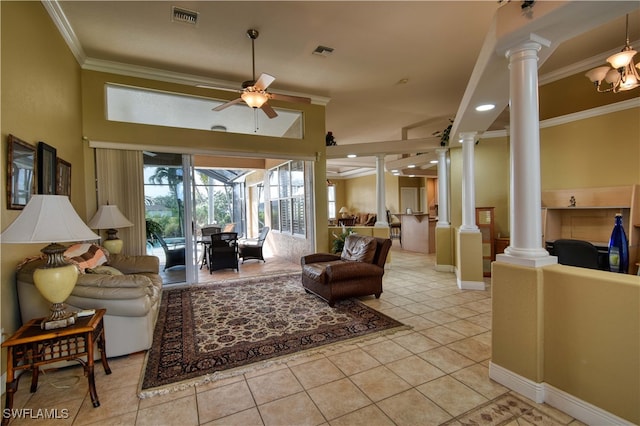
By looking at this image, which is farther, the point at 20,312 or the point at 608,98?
the point at 608,98

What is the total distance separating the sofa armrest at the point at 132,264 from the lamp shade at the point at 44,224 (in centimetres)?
198

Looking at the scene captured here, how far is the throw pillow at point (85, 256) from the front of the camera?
9.88ft

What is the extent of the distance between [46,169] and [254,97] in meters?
2.24

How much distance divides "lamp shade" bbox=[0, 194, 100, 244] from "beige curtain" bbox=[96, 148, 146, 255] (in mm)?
2554

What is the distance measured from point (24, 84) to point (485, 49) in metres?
4.08

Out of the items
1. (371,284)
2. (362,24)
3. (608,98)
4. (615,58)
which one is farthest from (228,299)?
(608,98)

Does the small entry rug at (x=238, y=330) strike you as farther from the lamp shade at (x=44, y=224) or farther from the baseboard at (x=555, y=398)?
the lamp shade at (x=44, y=224)

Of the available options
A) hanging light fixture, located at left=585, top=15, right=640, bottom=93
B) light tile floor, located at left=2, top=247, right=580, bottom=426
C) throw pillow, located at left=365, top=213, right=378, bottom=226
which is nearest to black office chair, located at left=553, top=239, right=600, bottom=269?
light tile floor, located at left=2, top=247, right=580, bottom=426

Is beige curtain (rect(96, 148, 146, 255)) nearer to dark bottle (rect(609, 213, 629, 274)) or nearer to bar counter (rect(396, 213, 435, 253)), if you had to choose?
dark bottle (rect(609, 213, 629, 274))

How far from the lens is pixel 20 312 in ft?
7.95

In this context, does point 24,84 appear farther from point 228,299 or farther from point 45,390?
point 228,299

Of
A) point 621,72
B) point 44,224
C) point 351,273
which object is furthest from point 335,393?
point 621,72

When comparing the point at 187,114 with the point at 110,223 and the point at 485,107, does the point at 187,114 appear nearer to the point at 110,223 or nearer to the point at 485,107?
the point at 110,223

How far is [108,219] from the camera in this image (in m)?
3.99
